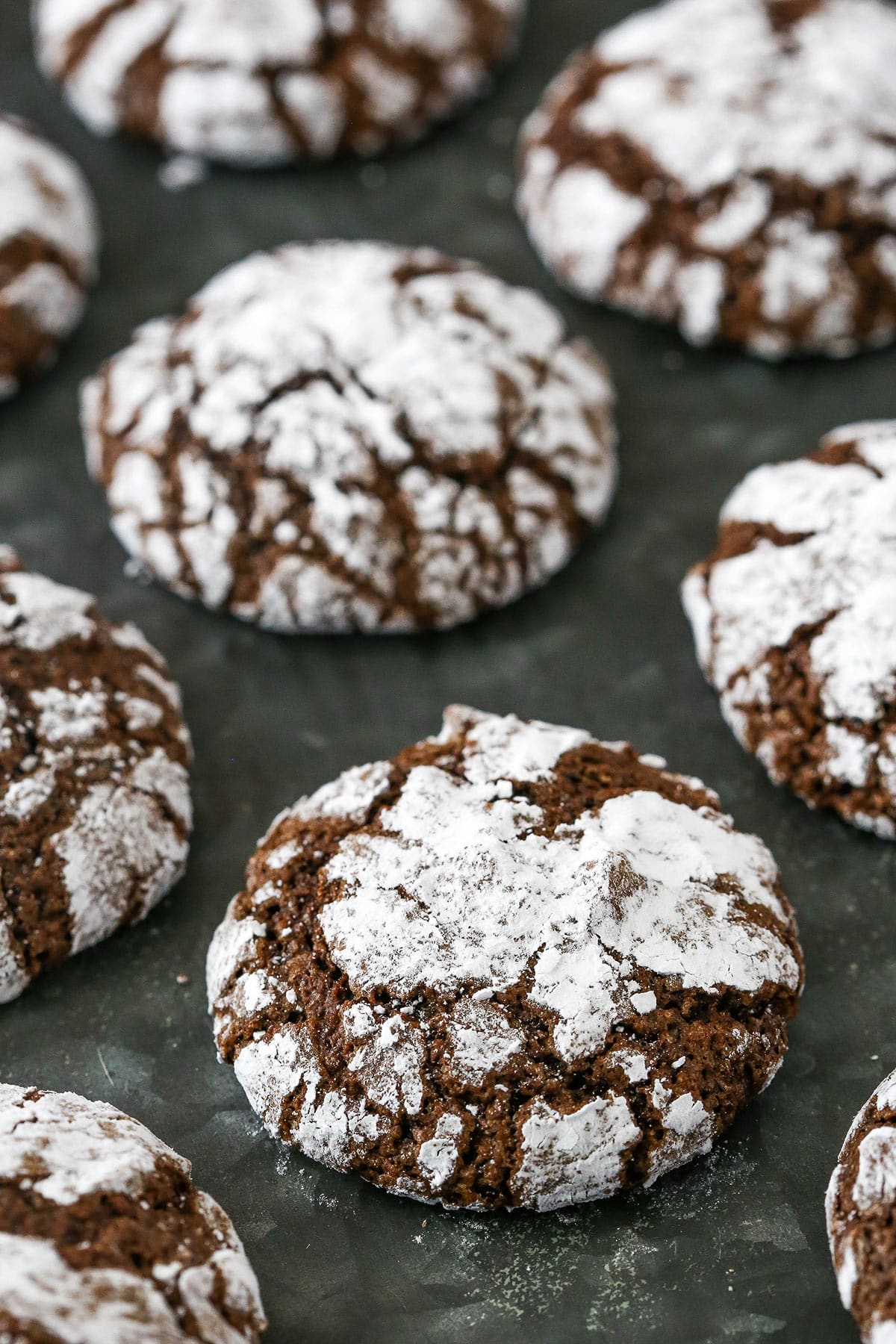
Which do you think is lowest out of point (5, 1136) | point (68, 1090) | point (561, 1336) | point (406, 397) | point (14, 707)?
point (561, 1336)

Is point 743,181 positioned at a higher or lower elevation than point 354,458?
higher

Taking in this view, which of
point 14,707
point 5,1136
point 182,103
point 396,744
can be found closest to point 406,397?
point 396,744

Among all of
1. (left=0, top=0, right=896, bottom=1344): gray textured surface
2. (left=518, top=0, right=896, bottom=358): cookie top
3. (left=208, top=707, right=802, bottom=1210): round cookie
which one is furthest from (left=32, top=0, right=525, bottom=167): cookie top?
(left=208, top=707, right=802, bottom=1210): round cookie

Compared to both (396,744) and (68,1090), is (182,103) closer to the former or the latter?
(396,744)

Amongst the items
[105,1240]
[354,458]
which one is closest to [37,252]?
[354,458]

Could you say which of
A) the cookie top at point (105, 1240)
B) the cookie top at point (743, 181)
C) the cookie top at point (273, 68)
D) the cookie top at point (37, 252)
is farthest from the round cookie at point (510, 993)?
the cookie top at point (273, 68)

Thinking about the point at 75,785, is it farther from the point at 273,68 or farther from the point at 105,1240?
the point at 273,68

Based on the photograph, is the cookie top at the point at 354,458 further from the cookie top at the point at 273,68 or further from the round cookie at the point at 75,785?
the cookie top at the point at 273,68
